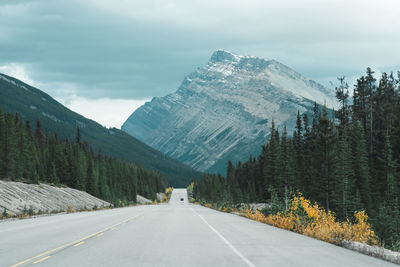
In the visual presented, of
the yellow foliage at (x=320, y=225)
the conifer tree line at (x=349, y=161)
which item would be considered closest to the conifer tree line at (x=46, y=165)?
the conifer tree line at (x=349, y=161)

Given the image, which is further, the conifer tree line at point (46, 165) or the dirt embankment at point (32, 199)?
the conifer tree line at point (46, 165)

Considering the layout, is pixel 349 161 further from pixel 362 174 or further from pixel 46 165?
pixel 46 165

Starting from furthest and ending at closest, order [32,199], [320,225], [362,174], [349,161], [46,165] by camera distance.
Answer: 1. [46,165]
2. [362,174]
3. [349,161]
4. [32,199]
5. [320,225]

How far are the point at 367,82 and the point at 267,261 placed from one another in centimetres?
9353

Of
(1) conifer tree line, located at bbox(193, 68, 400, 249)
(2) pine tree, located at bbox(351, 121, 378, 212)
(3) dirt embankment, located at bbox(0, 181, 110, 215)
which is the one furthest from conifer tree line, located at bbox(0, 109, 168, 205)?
(2) pine tree, located at bbox(351, 121, 378, 212)

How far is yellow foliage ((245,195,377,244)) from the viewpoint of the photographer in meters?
16.4

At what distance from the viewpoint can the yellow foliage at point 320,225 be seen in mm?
16422

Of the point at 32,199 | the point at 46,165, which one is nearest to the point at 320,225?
the point at 32,199

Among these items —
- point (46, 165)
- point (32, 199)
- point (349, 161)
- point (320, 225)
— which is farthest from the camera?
point (46, 165)

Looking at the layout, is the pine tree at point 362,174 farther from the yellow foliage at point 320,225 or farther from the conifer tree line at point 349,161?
the yellow foliage at point 320,225

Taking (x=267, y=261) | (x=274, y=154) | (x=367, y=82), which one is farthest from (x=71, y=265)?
(x=367, y=82)

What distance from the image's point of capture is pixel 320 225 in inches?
740

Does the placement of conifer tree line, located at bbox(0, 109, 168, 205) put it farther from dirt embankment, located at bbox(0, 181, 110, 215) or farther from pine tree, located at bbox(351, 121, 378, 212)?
pine tree, located at bbox(351, 121, 378, 212)

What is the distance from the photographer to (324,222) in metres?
20.1
